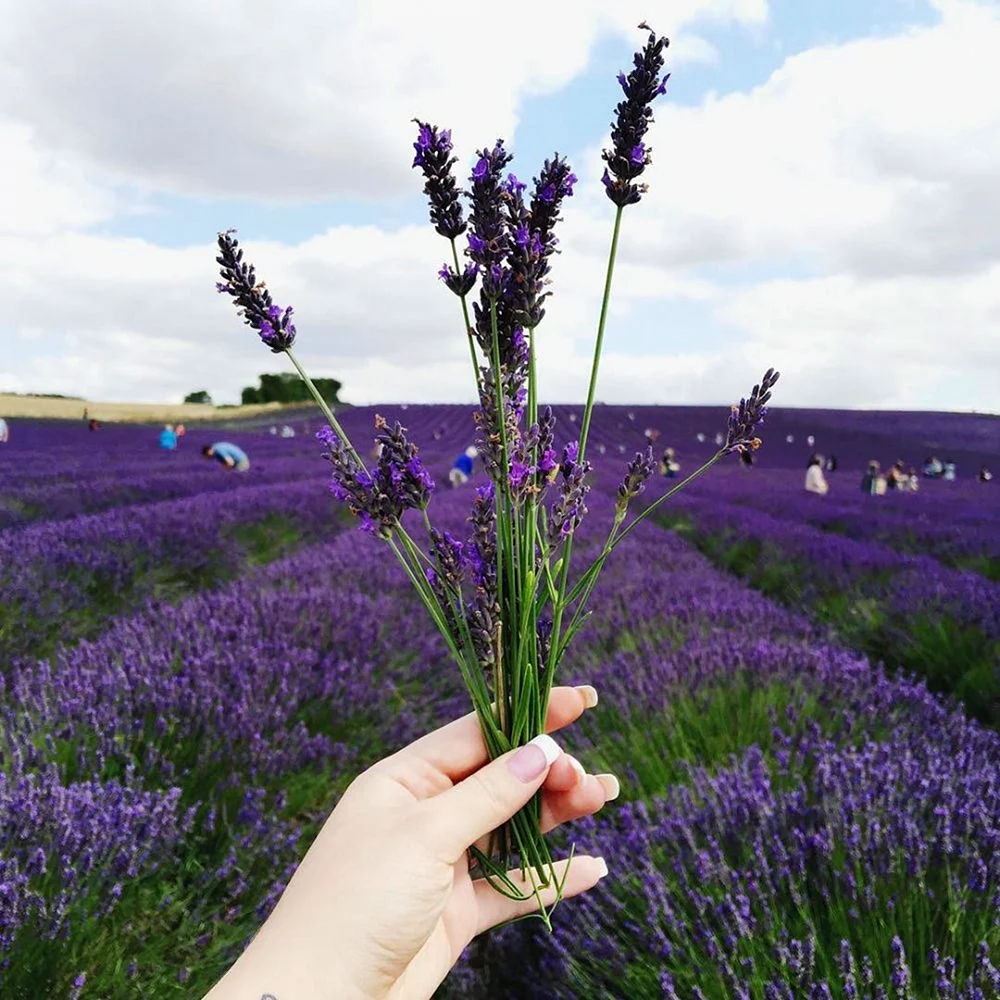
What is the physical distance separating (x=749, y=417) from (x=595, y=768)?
1.52 m

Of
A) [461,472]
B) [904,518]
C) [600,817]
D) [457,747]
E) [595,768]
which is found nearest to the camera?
[457,747]

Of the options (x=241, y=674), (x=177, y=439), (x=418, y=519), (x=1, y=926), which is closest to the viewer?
(x=1, y=926)

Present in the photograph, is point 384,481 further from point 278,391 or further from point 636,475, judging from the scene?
point 278,391

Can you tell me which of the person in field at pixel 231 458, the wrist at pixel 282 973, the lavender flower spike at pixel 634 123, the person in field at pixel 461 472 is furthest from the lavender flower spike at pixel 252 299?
the person in field at pixel 231 458

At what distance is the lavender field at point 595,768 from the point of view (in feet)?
4.74

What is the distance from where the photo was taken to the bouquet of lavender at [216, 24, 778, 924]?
3.08 feet

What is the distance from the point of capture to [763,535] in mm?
6531

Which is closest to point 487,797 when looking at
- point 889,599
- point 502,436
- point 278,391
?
point 502,436

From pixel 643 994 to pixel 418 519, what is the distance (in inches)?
181

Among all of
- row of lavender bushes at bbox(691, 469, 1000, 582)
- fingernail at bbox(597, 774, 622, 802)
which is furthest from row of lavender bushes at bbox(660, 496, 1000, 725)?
fingernail at bbox(597, 774, 622, 802)

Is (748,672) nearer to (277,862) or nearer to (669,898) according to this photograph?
(669,898)

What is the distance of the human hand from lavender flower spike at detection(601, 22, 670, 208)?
67cm

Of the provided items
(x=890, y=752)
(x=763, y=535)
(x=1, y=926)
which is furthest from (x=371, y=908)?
(x=763, y=535)

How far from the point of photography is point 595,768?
7.59 feet
